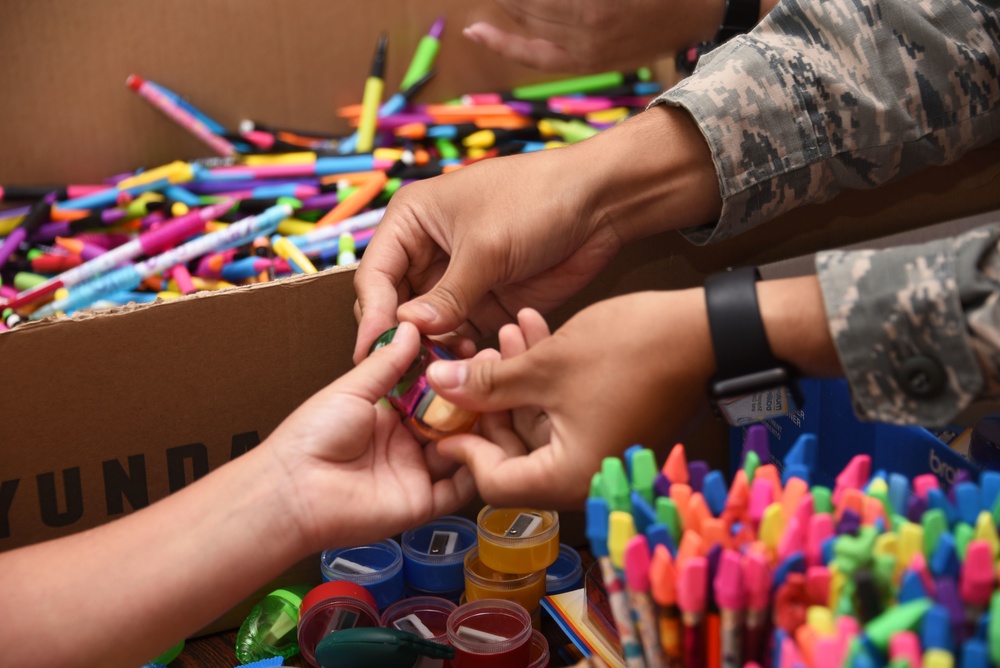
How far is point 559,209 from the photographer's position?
83 cm

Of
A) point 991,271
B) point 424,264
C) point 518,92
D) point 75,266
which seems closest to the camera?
point 991,271

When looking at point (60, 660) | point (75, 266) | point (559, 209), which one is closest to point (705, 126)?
point (559, 209)

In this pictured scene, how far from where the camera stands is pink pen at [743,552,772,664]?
421mm

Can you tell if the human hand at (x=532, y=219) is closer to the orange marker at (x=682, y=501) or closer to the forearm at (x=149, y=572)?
the forearm at (x=149, y=572)

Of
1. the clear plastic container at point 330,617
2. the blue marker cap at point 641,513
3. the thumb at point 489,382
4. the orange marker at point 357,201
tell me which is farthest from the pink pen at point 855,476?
the orange marker at point 357,201

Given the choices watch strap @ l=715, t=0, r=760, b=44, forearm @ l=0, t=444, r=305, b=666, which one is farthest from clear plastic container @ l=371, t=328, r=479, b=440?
watch strap @ l=715, t=0, r=760, b=44

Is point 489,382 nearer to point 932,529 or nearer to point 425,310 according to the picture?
point 425,310

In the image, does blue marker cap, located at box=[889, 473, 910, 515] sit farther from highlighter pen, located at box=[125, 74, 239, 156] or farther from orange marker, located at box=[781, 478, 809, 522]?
highlighter pen, located at box=[125, 74, 239, 156]

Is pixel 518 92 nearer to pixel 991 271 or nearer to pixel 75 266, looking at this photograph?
pixel 75 266

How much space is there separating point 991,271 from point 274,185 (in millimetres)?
1013

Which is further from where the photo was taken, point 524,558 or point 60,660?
point 524,558

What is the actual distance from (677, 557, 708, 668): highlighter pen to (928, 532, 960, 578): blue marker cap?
10cm

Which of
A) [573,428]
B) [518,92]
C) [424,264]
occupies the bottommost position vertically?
[573,428]

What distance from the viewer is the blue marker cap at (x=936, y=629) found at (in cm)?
38
